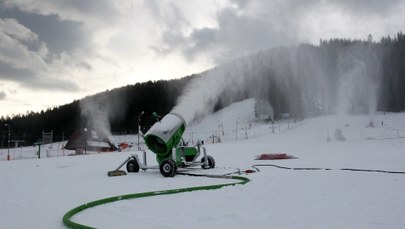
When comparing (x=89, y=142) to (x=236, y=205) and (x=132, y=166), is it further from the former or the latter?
(x=236, y=205)

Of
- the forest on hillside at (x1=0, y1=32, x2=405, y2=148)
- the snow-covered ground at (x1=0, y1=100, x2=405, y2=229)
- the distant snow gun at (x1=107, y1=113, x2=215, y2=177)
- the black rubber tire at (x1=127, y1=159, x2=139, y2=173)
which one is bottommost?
the snow-covered ground at (x1=0, y1=100, x2=405, y2=229)

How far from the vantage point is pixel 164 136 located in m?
14.8

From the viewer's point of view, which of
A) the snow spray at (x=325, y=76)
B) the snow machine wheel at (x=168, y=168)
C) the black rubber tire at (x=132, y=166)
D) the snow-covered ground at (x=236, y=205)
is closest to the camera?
the snow-covered ground at (x=236, y=205)

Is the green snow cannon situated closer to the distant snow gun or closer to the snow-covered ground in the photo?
the distant snow gun

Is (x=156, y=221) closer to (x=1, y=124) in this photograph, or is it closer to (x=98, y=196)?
(x=98, y=196)

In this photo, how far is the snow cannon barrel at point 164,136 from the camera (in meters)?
14.9

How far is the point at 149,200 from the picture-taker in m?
8.29

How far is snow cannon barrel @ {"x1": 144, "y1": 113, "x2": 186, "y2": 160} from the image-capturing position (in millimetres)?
14875

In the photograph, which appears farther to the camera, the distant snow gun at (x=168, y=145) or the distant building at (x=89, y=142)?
the distant building at (x=89, y=142)

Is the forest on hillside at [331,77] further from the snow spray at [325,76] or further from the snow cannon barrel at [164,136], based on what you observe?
the snow cannon barrel at [164,136]

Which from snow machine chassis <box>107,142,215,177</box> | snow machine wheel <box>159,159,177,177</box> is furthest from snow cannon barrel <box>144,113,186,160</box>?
snow machine wheel <box>159,159,177,177</box>

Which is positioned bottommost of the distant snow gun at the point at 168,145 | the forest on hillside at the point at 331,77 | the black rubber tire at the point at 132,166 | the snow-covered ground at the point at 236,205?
the snow-covered ground at the point at 236,205

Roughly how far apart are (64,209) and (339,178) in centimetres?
731

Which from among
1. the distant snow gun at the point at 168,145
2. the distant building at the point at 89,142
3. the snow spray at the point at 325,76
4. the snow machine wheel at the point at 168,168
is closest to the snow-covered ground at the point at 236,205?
the snow machine wheel at the point at 168,168
